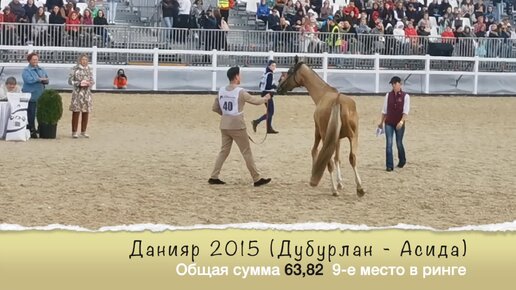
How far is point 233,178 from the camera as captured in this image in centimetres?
1566

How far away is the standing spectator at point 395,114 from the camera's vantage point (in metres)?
16.5

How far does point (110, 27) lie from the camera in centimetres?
3134

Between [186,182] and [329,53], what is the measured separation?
18.4 meters

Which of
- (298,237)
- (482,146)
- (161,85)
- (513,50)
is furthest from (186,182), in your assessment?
(513,50)

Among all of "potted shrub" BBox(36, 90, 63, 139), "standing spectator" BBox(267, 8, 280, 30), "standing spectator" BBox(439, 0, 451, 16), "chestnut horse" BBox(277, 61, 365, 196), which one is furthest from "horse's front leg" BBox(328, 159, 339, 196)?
"standing spectator" BBox(439, 0, 451, 16)

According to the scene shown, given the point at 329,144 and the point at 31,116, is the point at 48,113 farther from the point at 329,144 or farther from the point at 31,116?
the point at 329,144

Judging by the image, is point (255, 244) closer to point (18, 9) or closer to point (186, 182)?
point (186, 182)

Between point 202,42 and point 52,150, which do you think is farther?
Answer: point 202,42

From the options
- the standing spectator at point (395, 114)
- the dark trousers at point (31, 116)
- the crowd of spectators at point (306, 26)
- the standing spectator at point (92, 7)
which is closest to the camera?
the standing spectator at point (395, 114)

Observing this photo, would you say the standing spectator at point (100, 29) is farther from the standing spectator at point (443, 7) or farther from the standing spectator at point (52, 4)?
the standing spectator at point (443, 7)

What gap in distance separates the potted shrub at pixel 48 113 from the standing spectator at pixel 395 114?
6505mm

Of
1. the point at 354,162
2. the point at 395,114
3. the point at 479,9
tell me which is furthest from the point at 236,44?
the point at 354,162

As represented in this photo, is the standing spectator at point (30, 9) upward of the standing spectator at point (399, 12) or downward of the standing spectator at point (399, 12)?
downward

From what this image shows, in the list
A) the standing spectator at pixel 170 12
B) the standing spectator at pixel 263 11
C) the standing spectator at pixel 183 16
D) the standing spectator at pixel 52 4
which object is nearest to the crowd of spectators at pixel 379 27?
the standing spectator at pixel 263 11
